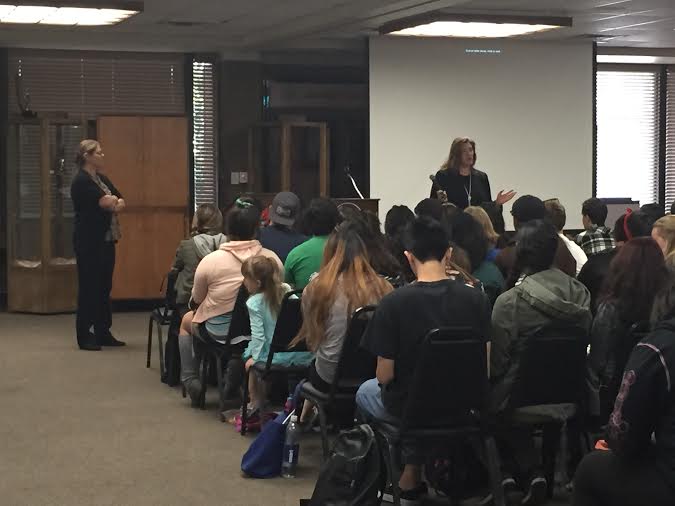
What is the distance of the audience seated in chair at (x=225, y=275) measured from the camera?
6.30 metres

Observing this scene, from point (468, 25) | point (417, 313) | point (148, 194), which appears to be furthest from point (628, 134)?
point (417, 313)

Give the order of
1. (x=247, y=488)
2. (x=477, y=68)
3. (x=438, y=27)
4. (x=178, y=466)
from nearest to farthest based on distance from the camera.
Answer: (x=247, y=488) → (x=178, y=466) → (x=438, y=27) → (x=477, y=68)

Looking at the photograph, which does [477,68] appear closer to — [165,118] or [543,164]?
[543,164]

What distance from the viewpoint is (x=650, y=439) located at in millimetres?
3021

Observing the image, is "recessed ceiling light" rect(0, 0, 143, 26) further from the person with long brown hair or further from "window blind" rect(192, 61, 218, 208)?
the person with long brown hair

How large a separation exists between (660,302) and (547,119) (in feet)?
29.8

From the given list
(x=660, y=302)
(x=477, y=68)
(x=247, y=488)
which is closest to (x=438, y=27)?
(x=477, y=68)

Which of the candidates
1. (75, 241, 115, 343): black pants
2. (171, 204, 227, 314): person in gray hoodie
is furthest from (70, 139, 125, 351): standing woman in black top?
(171, 204, 227, 314): person in gray hoodie

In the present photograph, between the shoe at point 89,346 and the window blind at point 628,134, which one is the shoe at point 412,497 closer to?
the shoe at point 89,346

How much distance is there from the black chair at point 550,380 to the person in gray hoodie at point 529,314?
0.03m

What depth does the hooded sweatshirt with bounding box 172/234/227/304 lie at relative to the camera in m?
7.15

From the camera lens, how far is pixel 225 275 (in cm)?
631

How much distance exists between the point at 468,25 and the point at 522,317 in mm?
5965

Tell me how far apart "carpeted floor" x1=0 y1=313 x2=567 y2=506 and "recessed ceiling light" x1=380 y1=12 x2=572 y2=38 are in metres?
3.63
